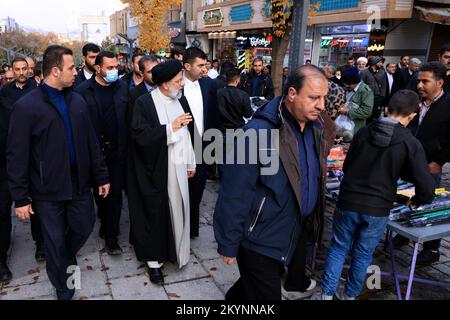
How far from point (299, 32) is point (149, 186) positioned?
7.32 ft

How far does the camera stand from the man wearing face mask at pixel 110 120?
139 inches

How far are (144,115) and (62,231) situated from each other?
3.73 ft

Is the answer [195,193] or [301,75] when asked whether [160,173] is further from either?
[301,75]

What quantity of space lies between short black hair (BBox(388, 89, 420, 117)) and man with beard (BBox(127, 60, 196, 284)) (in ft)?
5.19

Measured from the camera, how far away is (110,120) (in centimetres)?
363

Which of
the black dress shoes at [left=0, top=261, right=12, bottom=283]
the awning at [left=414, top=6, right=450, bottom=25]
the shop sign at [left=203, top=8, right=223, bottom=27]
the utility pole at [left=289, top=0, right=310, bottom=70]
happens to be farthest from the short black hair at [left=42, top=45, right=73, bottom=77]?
the shop sign at [left=203, top=8, right=223, bottom=27]

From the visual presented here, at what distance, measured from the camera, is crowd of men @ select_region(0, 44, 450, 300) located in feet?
6.82

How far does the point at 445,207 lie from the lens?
2896 millimetres

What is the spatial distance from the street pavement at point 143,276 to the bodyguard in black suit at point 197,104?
52 cm

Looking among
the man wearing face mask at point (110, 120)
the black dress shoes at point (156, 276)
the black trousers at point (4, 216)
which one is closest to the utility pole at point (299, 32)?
the man wearing face mask at point (110, 120)

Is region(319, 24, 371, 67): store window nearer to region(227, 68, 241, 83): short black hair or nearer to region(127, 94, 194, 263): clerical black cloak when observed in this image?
region(227, 68, 241, 83): short black hair

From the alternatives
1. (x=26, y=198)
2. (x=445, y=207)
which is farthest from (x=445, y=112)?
(x=26, y=198)

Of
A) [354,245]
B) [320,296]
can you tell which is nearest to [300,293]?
[320,296]

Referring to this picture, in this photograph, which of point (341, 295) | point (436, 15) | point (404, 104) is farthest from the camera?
point (436, 15)
